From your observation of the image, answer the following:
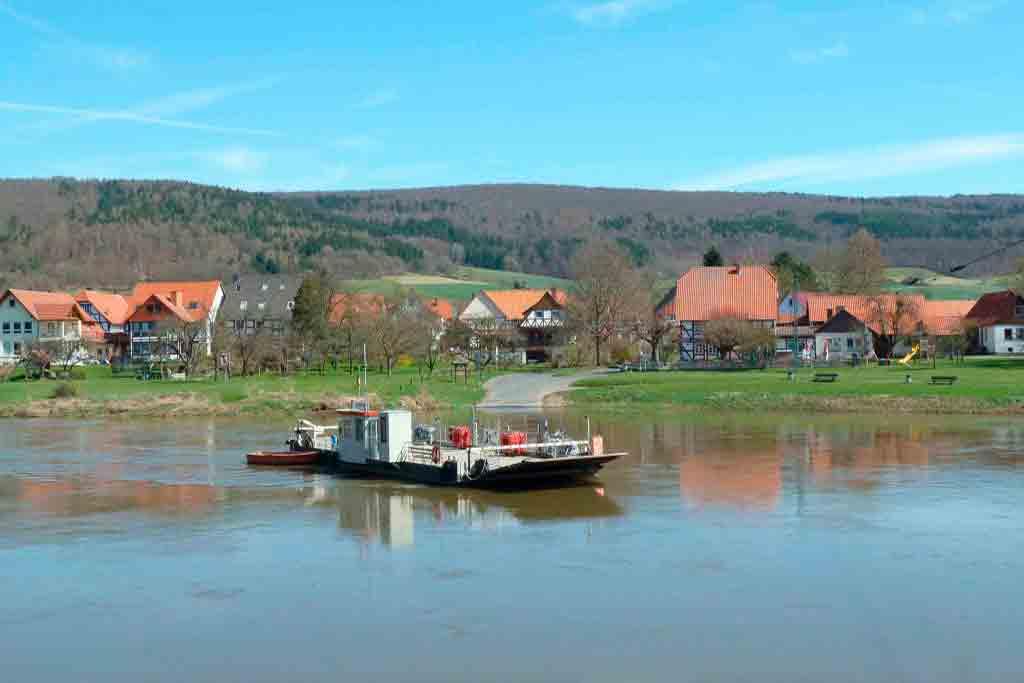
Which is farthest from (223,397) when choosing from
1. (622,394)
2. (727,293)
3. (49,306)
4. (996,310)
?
(996,310)

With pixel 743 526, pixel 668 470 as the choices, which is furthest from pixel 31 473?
pixel 743 526

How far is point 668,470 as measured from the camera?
32188 millimetres

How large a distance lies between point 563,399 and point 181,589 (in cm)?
3940

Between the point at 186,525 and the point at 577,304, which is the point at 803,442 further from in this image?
the point at 577,304

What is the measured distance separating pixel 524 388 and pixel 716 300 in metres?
27.9

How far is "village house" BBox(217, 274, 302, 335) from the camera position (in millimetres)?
105125

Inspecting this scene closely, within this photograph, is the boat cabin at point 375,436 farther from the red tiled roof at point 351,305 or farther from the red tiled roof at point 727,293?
the red tiled roof at point 727,293

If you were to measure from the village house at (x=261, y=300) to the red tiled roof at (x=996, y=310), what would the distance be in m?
58.2

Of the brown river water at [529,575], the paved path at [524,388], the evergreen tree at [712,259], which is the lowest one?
the brown river water at [529,575]

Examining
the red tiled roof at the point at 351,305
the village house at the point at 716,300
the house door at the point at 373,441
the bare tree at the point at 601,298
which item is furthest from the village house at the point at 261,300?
the house door at the point at 373,441

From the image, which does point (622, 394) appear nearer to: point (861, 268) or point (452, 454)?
point (452, 454)

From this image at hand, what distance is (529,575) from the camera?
19.2m

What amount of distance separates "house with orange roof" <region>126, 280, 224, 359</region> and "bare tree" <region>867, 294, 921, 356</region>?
47806 mm

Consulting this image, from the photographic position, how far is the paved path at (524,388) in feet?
187
